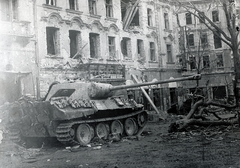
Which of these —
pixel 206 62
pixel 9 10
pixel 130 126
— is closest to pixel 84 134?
pixel 130 126

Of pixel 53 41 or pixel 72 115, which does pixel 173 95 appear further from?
pixel 72 115

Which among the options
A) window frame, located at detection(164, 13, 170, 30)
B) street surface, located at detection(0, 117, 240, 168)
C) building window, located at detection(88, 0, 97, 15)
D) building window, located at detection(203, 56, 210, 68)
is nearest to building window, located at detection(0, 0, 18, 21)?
building window, located at detection(88, 0, 97, 15)

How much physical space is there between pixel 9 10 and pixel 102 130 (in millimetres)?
8267

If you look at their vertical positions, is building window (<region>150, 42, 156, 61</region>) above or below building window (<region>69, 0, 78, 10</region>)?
below

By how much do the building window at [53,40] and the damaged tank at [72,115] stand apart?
6.14m

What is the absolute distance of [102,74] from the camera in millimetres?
20719

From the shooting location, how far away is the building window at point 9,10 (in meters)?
15.8

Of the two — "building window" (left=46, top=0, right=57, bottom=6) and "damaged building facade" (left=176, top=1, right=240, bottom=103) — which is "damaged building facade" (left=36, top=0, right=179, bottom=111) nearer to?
"building window" (left=46, top=0, right=57, bottom=6)

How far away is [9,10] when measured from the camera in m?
16.1

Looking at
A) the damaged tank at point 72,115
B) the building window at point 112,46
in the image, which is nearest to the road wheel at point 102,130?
the damaged tank at point 72,115

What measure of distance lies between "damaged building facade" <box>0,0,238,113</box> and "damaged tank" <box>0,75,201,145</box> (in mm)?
1422

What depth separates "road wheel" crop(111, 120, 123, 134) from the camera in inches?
500

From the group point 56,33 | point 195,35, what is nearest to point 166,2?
point 195,35

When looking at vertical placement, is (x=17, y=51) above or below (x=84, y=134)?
above
